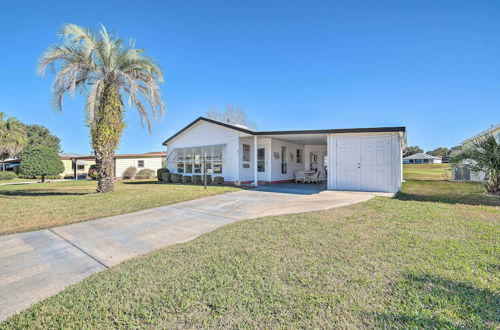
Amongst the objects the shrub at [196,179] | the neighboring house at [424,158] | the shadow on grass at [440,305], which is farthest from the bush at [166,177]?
the neighboring house at [424,158]

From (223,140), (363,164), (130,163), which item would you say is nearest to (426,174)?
(363,164)

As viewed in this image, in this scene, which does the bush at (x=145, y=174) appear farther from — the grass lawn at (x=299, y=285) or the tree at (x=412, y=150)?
the tree at (x=412, y=150)

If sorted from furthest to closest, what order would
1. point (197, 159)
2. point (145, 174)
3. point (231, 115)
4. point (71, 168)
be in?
1. point (231, 115)
2. point (71, 168)
3. point (145, 174)
4. point (197, 159)

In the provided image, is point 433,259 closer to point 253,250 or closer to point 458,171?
point 253,250

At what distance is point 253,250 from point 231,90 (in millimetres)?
25253

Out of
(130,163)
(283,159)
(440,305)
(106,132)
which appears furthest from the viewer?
(130,163)

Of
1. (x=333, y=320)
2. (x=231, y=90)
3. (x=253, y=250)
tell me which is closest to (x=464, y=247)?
(x=333, y=320)

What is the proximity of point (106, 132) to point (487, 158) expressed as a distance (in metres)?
15.3

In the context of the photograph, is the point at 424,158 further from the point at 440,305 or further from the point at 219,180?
the point at 440,305

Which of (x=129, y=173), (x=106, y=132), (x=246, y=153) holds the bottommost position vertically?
(x=129, y=173)

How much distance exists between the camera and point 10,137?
24203 millimetres

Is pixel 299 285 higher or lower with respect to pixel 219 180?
lower

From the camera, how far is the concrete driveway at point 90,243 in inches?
109

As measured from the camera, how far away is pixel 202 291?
8.00 feet
